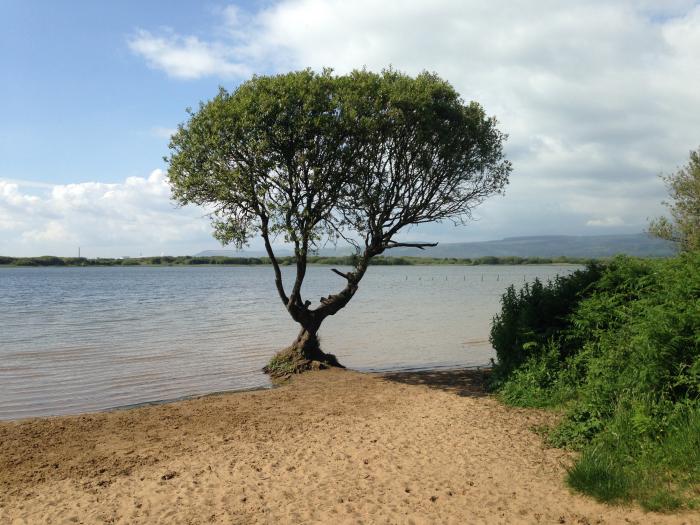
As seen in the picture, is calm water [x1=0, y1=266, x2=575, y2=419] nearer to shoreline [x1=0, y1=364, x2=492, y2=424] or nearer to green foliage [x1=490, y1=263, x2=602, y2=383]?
shoreline [x1=0, y1=364, x2=492, y2=424]

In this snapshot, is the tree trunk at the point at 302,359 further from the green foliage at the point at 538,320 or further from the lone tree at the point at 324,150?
the green foliage at the point at 538,320

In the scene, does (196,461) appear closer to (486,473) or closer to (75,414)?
(486,473)

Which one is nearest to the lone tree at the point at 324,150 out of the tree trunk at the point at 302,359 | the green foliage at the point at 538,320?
the tree trunk at the point at 302,359

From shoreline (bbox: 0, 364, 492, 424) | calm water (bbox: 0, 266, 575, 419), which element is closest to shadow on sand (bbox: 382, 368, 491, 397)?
shoreline (bbox: 0, 364, 492, 424)

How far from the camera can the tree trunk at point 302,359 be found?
19.9 m

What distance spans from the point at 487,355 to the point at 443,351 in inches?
79.9

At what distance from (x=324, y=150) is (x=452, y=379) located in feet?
28.5

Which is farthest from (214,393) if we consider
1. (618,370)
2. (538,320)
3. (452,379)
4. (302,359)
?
(618,370)

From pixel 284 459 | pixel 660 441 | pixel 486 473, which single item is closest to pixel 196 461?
pixel 284 459

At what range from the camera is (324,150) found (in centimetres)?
1723

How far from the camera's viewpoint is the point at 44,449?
11203 millimetres

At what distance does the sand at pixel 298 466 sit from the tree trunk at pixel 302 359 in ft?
15.7

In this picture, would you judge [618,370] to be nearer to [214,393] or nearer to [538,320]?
[538,320]

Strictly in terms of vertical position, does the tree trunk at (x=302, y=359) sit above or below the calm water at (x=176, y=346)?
above
